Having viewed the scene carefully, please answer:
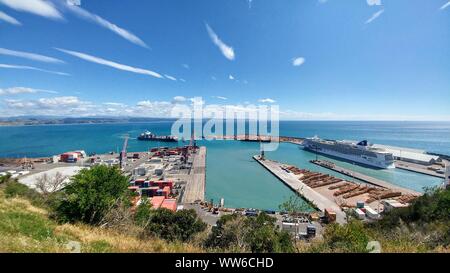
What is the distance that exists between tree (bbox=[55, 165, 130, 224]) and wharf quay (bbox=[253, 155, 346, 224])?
1457cm

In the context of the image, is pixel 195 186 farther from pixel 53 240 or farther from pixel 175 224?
pixel 53 240

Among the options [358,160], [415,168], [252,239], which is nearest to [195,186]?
[252,239]

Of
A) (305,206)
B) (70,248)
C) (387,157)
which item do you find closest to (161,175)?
(305,206)

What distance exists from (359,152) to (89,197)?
143 ft

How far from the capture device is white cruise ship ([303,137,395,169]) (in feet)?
117

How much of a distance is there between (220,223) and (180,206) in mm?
8714

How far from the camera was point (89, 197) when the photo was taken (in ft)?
24.6

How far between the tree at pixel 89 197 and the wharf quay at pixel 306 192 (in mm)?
14575

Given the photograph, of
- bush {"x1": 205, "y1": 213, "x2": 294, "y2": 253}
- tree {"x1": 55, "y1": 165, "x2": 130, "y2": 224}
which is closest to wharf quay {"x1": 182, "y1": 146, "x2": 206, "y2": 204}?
tree {"x1": 55, "y1": 165, "x2": 130, "y2": 224}

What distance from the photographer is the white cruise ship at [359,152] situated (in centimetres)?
3567

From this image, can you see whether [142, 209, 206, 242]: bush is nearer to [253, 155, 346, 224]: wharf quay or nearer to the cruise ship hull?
[253, 155, 346, 224]: wharf quay

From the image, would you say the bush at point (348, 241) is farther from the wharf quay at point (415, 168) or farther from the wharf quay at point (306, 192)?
the wharf quay at point (415, 168)

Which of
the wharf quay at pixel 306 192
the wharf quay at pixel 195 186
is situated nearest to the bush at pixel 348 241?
the wharf quay at pixel 306 192
